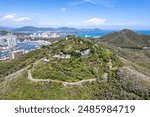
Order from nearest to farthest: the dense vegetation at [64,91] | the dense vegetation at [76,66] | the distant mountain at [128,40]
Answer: the dense vegetation at [64,91] → the dense vegetation at [76,66] → the distant mountain at [128,40]

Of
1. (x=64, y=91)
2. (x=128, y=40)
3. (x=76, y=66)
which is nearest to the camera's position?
(x=64, y=91)

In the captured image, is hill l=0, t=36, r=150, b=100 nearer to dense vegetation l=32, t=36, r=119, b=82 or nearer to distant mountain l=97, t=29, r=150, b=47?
dense vegetation l=32, t=36, r=119, b=82

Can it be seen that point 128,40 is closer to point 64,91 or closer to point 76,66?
point 76,66

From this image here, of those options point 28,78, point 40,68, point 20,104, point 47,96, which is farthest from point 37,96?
point 20,104

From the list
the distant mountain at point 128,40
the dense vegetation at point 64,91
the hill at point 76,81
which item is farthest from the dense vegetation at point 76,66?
the distant mountain at point 128,40

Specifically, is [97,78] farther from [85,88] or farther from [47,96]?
[47,96]

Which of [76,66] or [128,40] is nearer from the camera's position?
[76,66]

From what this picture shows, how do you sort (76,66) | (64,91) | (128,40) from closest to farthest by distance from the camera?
(64,91) → (76,66) → (128,40)

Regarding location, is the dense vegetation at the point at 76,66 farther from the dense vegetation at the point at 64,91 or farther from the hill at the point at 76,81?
the dense vegetation at the point at 64,91

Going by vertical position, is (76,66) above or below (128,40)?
above

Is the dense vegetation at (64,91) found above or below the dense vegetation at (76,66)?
below

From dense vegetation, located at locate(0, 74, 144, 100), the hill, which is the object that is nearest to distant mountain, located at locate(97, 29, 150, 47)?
the hill

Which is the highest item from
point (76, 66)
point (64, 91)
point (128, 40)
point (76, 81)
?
point (76, 66)

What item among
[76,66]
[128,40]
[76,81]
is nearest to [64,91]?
[76,81]
